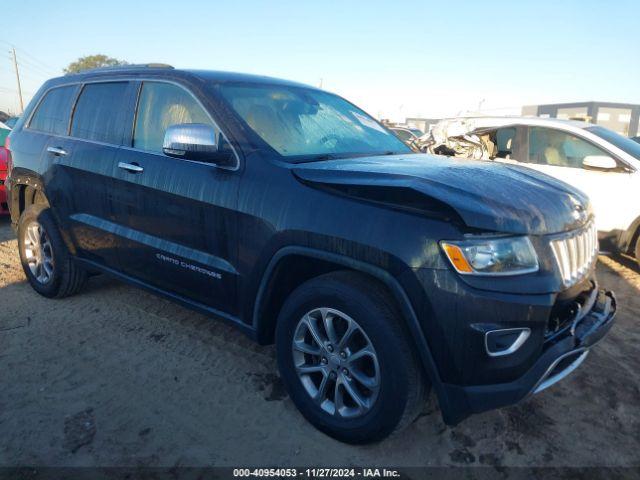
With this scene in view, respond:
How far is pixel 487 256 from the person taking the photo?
191 centimetres

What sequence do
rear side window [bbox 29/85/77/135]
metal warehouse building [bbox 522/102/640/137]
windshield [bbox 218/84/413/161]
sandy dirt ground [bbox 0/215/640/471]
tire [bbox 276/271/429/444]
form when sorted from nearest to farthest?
tire [bbox 276/271/429/444] → sandy dirt ground [bbox 0/215/640/471] → windshield [bbox 218/84/413/161] → rear side window [bbox 29/85/77/135] → metal warehouse building [bbox 522/102/640/137]

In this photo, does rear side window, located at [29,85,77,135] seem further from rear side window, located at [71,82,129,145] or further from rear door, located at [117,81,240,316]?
rear door, located at [117,81,240,316]

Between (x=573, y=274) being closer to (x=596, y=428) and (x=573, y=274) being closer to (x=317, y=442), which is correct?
(x=596, y=428)

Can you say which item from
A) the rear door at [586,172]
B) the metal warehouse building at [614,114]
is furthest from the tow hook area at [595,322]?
the metal warehouse building at [614,114]

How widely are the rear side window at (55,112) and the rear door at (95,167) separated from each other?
131 mm

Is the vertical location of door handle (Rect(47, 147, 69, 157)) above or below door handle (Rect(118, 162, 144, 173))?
above

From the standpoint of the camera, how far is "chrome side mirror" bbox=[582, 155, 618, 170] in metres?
5.43

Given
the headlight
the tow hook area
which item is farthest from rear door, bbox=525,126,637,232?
the headlight

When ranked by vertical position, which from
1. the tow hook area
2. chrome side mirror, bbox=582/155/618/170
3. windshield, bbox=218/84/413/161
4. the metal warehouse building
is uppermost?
the metal warehouse building

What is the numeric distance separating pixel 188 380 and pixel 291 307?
1.00 meters

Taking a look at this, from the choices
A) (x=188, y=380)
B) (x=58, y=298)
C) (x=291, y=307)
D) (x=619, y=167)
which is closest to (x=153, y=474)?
(x=188, y=380)

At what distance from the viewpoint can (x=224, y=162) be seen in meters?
2.61

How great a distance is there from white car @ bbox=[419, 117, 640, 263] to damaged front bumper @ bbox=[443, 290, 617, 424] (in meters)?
3.21

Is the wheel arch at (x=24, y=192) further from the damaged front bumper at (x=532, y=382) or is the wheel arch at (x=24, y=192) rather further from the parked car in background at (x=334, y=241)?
the damaged front bumper at (x=532, y=382)
